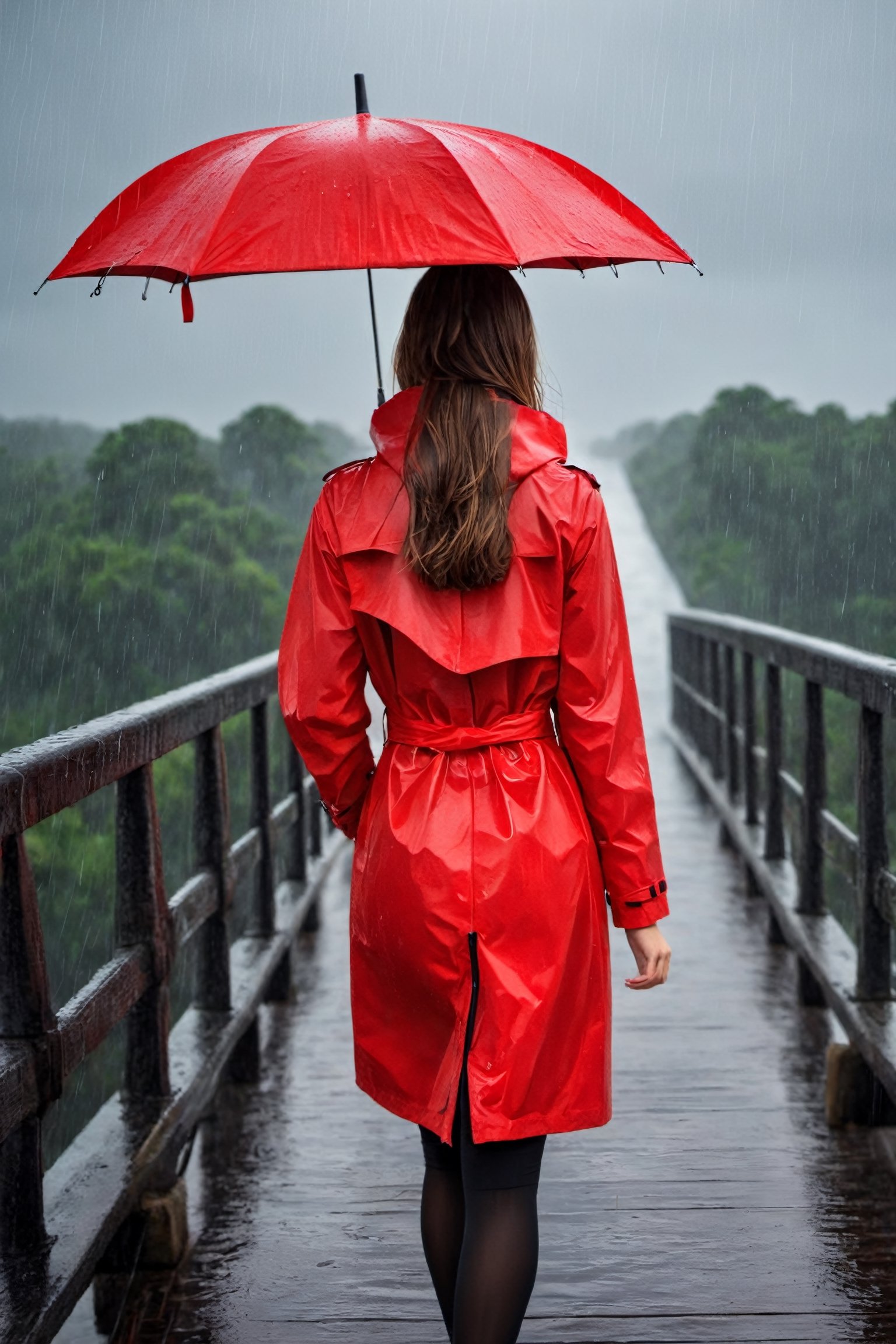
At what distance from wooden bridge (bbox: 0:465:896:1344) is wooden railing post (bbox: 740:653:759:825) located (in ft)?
3.20

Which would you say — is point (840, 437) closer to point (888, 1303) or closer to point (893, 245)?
point (888, 1303)

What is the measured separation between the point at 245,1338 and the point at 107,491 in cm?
3740

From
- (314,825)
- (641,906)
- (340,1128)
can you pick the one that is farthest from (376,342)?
(314,825)

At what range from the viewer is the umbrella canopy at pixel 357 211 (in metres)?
1.71

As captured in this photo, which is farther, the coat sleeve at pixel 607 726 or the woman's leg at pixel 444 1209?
the woman's leg at pixel 444 1209

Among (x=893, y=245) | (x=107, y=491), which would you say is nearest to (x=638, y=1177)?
(x=107, y=491)

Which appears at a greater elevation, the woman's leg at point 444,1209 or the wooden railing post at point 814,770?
the wooden railing post at point 814,770

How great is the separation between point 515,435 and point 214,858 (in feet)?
5.48

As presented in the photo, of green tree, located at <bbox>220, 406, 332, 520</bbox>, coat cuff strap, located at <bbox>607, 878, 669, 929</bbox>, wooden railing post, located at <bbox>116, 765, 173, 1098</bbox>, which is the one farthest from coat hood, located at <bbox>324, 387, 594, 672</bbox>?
green tree, located at <bbox>220, 406, 332, 520</bbox>

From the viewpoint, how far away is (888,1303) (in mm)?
2273

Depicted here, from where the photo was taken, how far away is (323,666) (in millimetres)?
1713

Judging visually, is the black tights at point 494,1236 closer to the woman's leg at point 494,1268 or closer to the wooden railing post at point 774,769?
the woman's leg at point 494,1268

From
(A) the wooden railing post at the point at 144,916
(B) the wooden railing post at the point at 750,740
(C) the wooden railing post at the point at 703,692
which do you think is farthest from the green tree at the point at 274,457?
(A) the wooden railing post at the point at 144,916

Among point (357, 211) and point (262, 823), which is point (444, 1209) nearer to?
point (357, 211)
